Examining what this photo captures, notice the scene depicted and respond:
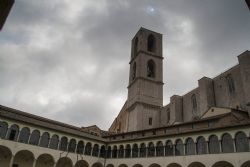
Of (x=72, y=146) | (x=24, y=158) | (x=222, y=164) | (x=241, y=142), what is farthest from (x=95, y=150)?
(x=241, y=142)

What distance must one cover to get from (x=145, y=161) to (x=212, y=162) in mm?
8845

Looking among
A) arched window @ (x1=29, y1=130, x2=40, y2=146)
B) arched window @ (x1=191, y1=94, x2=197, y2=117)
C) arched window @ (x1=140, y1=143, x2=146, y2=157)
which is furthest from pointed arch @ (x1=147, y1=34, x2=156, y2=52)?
arched window @ (x1=29, y1=130, x2=40, y2=146)

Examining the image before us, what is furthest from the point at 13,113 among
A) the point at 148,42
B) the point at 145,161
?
the point at 148,42

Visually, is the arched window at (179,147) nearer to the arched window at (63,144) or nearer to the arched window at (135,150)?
the arched window at (135,150)

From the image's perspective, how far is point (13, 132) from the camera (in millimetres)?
28781

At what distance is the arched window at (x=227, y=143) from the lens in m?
23.8

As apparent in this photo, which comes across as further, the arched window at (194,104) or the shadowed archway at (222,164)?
the arched window at (194,104)

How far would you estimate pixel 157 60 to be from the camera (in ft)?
165

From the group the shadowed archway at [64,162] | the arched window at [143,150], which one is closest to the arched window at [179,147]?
the arched window at [143,150]

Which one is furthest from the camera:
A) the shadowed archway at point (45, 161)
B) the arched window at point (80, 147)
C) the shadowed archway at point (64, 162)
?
the arched window at point (80, 147)

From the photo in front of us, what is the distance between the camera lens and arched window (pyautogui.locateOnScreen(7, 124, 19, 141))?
28.4 metres

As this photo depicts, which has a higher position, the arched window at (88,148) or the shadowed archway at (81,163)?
the arched window at (88,148)

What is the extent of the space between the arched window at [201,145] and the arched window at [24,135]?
65.2 ft

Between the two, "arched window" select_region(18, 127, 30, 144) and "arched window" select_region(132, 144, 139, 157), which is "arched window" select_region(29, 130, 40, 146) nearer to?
"arched window" select_region(18, 127, 30, 144)
